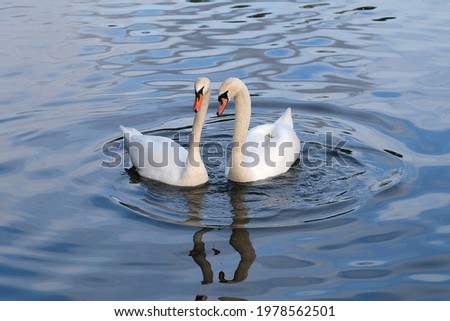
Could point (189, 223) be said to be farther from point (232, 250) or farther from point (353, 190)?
point (353, 190)

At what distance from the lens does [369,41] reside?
55.5ft

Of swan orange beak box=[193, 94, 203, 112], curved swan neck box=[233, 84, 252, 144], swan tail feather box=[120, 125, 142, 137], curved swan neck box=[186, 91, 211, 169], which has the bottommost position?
curved swan neck box=[186, 91, 211, 169]

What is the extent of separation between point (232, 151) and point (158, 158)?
0.94 metres

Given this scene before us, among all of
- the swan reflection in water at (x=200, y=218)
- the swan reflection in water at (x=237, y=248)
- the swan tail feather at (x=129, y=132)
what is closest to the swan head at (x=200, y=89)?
the swan reflection in water at (x=200, y=218)

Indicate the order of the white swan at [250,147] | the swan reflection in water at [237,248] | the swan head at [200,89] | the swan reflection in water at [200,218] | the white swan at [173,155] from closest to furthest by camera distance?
the swan reflection in water at [237,248] → the swan reflection in water at [200,218] → the swan head at [200,89] → the white swan at [173,155] → the white swan at [250,147]

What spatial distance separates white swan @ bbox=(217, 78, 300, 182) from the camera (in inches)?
407

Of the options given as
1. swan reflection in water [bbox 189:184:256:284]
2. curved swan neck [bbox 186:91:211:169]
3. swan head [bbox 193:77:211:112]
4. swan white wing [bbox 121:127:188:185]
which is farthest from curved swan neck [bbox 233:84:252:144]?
swan reflection in water [bbox 189:184:256:284]

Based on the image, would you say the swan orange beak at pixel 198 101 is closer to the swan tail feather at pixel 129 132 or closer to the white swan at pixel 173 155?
the white swan at pixel 173 155

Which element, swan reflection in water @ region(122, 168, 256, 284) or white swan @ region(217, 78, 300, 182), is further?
white swan @ region(217, 78, 300, 182)

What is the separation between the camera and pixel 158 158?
10609mm

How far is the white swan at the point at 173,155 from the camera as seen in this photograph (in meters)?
10.1

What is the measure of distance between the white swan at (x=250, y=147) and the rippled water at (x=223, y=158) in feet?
0.64

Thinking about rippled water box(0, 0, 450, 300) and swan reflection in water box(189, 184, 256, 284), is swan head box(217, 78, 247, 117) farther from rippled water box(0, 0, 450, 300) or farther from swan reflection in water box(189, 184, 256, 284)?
swan reflection in water box(189, 184, 256, 284)
